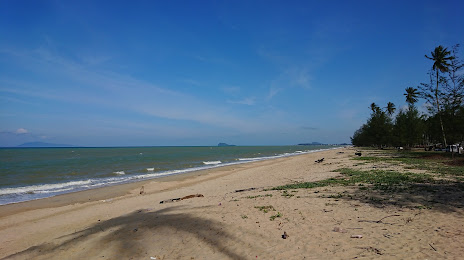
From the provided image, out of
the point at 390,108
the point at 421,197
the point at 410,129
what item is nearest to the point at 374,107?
the point at 390,108

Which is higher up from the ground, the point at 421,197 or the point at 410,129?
the point at 410,129

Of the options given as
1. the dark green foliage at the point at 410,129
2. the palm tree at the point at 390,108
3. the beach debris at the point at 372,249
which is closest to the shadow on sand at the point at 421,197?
the beach debris at the point at 372,249

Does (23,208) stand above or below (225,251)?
below

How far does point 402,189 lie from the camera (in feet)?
33.0

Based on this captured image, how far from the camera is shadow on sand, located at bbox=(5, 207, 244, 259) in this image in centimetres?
626

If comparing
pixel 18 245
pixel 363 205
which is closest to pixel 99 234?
pixel 18 245

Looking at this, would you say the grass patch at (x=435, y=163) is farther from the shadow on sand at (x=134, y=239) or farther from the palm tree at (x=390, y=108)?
the palm tree at (x=390, y=108)

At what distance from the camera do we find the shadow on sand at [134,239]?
20.5ft

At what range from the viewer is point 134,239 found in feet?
23.1

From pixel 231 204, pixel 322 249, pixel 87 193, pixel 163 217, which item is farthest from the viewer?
pixel 87 193

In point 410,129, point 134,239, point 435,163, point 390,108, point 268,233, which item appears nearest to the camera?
point 268,233

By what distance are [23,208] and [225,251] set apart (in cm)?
1515

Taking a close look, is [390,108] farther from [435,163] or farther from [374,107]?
[435,163]

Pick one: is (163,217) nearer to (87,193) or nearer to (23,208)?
(23,208)
